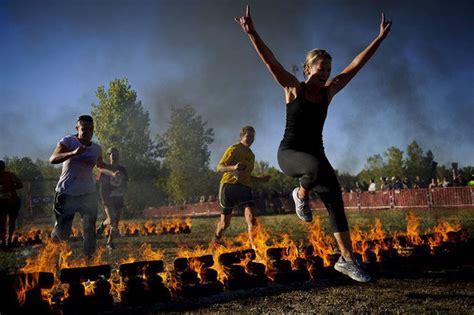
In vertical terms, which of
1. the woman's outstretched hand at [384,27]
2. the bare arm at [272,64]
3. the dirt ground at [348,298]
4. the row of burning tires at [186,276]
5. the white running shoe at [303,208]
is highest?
A: the woman's outstretched hand at [384,27]

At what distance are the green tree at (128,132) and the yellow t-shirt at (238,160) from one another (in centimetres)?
3225

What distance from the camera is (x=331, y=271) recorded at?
494cm

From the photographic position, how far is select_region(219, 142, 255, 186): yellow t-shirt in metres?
7.14

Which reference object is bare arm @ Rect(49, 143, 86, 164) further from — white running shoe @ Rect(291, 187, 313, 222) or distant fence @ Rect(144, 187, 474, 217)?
distant fence @ Rect(144, 187, 474, 217)

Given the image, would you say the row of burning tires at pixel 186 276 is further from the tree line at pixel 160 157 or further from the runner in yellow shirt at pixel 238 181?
A: the tree line at pixel 160 157

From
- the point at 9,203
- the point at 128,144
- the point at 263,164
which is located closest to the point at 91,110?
the point at 128,144

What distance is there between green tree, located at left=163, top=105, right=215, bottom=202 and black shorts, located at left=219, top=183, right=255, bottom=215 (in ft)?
158

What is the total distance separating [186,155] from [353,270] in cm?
5454

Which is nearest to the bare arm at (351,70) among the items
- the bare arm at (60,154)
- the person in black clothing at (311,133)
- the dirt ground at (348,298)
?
the person in black clothing at (311,133)

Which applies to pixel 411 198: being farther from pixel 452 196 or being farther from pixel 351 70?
pixel 351 70

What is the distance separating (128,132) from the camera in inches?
1654

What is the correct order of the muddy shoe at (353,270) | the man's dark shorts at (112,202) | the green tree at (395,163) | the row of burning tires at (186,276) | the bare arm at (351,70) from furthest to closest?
the green tree at (395,163), the man's dark shorts at (112,202), the bare arm at (351,70), the muddy shoe at (353,270), the row of burning tires at (186,276)

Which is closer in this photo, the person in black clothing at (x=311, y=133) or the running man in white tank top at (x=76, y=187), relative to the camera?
the person in black clothing at (x=311, y=133)

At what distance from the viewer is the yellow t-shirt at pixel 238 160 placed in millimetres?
7137
